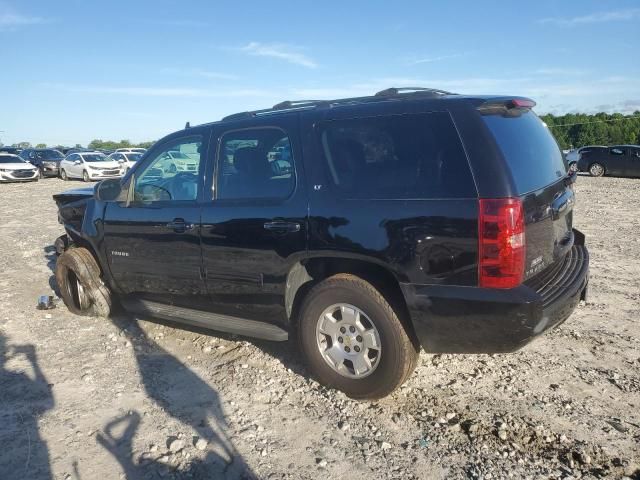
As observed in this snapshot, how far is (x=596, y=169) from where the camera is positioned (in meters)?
22.9

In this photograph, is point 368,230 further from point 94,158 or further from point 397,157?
point 94,158

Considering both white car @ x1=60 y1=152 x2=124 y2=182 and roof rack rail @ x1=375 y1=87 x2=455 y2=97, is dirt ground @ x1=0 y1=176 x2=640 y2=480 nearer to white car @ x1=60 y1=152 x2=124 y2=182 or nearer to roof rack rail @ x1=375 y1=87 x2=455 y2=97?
roof rack rail @ x1=375 y1=87 x2=455 y2=97

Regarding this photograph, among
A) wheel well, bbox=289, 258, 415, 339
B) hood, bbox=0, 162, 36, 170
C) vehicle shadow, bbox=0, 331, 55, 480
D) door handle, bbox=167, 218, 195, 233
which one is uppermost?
door handle, bbox=167, 218, 195, 233

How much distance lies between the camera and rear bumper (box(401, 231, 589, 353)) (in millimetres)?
2879

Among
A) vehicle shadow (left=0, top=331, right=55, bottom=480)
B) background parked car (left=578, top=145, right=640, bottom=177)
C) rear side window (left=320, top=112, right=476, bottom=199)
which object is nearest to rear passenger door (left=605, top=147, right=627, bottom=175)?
background parked car (left=578, top=145, right=640, bottom=177)

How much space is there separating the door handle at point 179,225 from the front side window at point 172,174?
200mm

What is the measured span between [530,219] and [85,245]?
170 inches

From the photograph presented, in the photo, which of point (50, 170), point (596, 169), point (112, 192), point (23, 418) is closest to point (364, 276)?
point (23, 418)

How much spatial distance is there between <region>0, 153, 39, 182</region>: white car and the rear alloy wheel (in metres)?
26.9

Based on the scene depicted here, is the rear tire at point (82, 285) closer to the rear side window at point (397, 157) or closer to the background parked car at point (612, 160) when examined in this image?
the rear side window at point (397, 157)

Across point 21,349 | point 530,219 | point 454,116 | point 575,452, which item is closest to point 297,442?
point 575,452

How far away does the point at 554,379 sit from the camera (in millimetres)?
3660

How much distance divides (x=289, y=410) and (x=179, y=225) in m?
1.73

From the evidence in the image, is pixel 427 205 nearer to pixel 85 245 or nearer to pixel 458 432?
pixel 458 432
